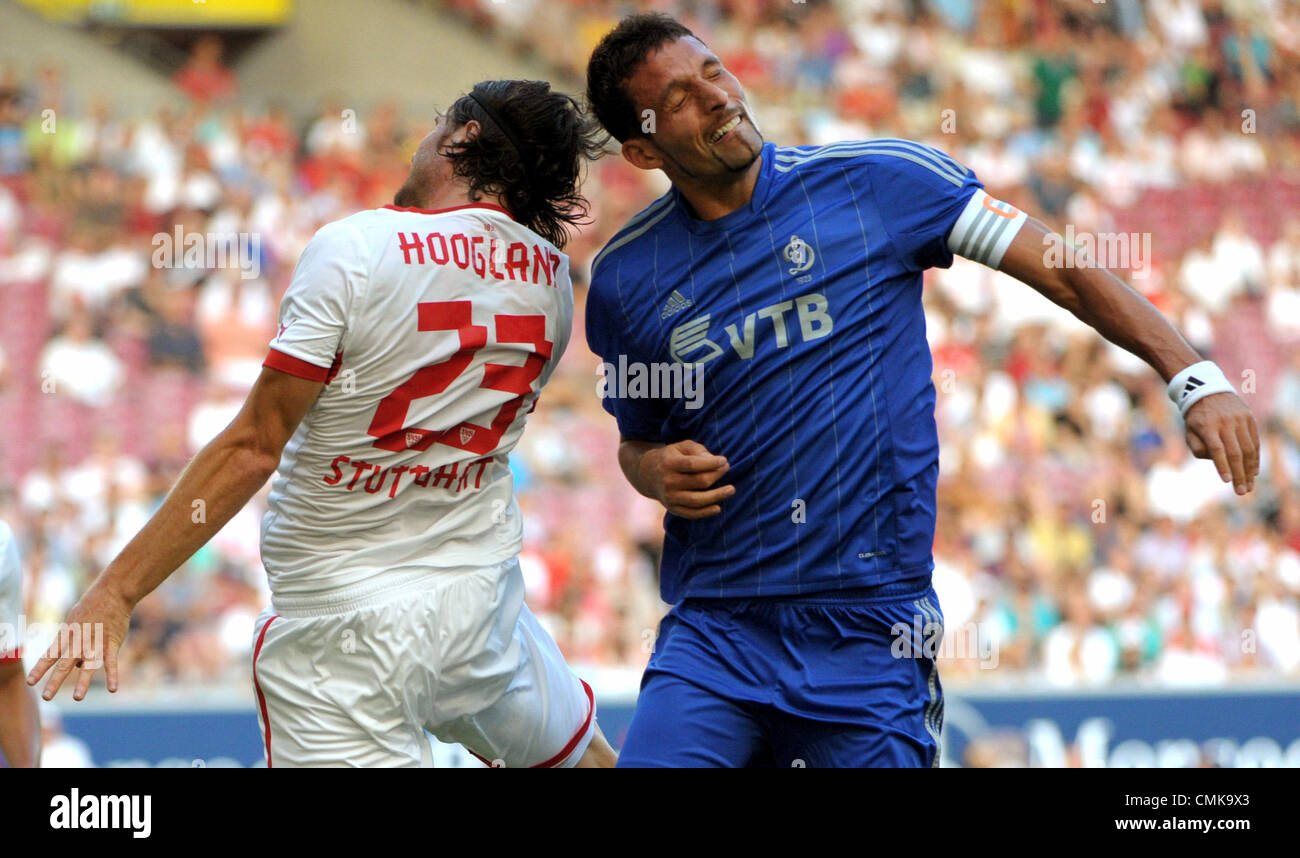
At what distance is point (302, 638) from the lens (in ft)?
10.8

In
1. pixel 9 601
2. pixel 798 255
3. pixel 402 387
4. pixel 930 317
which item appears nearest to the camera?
pixel 402 387

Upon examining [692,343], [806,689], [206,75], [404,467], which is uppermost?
[206,75]

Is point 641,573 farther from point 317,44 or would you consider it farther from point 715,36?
point 317,44

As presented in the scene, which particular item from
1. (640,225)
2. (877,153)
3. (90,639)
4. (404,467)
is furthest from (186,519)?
(877,153)

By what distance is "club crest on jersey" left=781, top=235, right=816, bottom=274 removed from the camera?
3350 millimetres

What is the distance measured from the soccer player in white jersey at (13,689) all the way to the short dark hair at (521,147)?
155 centimetres

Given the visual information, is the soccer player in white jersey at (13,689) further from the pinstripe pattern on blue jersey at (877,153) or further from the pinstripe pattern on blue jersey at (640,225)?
the pinstripe pattern on blue jersey at (877,153)

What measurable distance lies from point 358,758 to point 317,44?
45.2ft

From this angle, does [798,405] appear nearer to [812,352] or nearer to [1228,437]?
[812,352]

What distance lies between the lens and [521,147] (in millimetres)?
3484

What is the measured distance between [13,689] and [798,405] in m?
2.19

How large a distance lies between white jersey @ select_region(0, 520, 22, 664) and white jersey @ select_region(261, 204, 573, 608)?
0.79 meters

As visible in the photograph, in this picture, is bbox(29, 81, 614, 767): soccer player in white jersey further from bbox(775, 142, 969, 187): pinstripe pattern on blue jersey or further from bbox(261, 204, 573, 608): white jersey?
bbox(775, 142, 969, 187): pinstripe pattern on blue jersey
